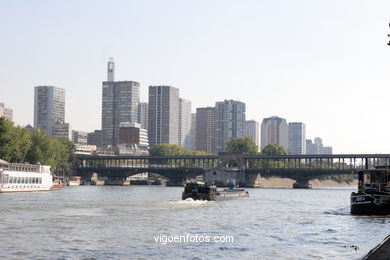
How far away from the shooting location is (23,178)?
134m

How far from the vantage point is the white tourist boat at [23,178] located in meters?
126

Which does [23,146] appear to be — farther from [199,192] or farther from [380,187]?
[380,187]

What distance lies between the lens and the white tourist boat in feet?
413

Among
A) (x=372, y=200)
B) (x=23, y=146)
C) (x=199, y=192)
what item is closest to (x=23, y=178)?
(x=199, y=192)

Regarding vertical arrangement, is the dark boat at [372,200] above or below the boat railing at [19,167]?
below

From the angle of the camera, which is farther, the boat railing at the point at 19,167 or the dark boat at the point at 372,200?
the boat railing at the point at 19,167

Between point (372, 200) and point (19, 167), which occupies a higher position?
point (19, 167)

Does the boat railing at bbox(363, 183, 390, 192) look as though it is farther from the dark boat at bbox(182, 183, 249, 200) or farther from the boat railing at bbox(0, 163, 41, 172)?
the boat railing at bbox(0, 163, 41, 172)

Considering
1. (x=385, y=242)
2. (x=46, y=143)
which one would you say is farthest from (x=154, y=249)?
(x=46, y=143)

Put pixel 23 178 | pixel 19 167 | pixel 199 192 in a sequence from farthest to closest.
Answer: pixel 19 167 < pixel 23 178 < pixel 199 192

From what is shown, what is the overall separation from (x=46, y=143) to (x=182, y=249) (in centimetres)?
14985

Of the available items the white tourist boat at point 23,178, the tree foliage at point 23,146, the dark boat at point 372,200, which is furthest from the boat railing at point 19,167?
the dark boat at point 372,200

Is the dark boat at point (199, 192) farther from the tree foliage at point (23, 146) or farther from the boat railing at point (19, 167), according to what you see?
the tree foliage at point (23, 146)

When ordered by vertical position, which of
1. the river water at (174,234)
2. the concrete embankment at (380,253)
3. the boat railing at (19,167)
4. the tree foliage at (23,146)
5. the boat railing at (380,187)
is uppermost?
the tree foliage at (23,146)
